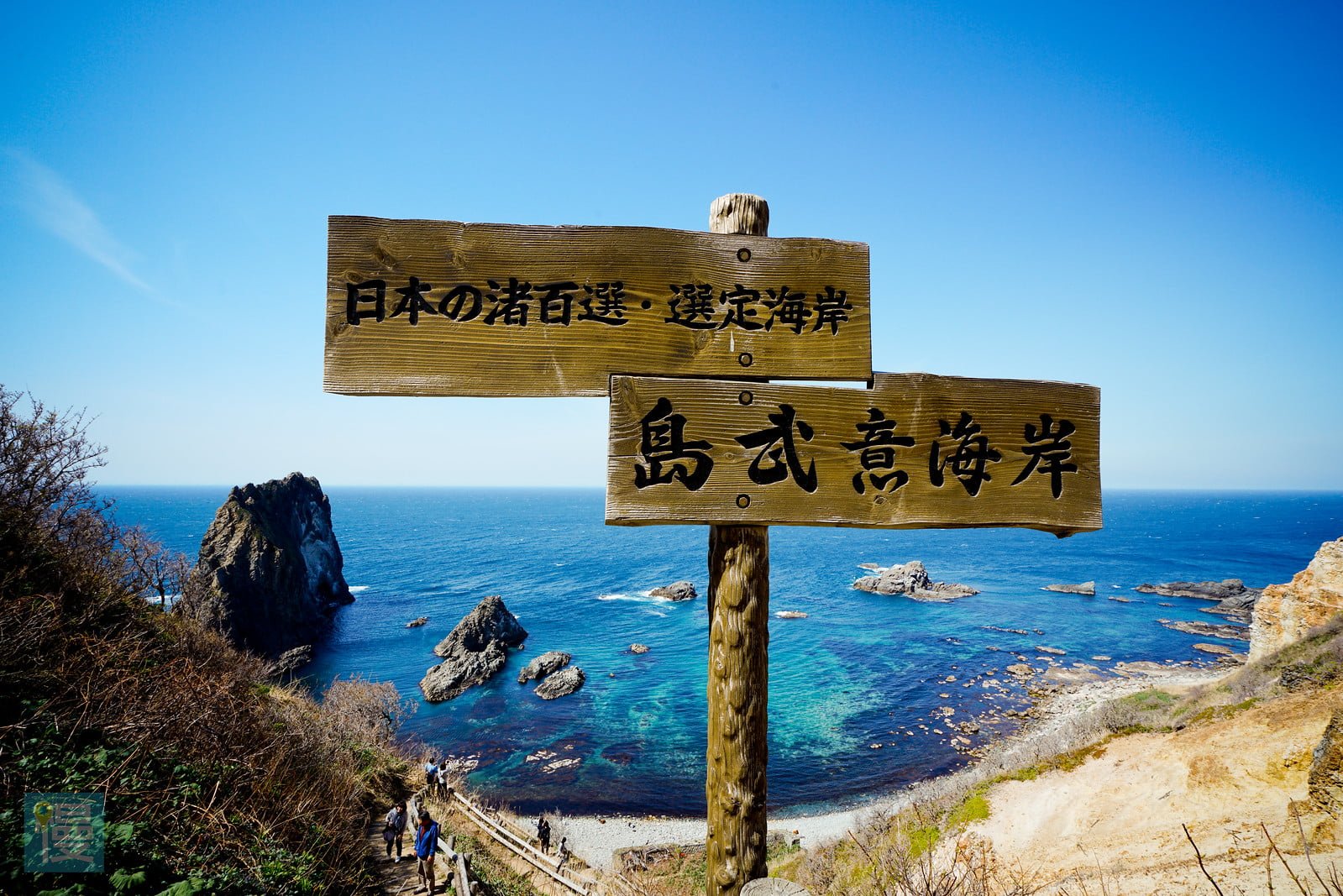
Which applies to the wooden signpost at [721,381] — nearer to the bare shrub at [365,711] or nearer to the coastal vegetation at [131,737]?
the coastal vegetation at [131,737]

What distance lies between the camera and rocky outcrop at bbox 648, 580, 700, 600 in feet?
153

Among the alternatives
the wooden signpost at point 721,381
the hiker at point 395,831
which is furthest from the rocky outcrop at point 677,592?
the wooden signpost at point 721,381

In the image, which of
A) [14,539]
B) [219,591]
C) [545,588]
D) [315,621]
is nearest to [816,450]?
[14,539]

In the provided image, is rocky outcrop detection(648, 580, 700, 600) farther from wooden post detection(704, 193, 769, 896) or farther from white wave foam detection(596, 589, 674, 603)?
wooden post detection(704, 193, 769, 896)

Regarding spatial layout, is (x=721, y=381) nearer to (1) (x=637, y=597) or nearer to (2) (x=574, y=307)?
(2) (x=574, y=307)

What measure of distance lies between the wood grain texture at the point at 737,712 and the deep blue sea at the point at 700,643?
2038cm

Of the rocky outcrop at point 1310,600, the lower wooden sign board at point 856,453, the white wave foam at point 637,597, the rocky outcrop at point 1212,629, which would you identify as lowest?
the white wave foam at point 637,597

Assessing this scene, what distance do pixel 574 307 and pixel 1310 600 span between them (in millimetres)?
26294

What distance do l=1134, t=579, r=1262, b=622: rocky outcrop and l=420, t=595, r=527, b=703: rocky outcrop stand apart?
54.3m

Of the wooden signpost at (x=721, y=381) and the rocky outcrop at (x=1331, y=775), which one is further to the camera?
the rocky outcrop at (x=1331, y=775)

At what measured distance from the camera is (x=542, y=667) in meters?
30.4

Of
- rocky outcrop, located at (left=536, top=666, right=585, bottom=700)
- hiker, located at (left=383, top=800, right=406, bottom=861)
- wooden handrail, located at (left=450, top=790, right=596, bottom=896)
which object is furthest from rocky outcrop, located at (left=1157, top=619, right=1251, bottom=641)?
hiker, located at (left=383, top=800, right=406, bottom=861)

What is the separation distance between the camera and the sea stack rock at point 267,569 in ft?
107

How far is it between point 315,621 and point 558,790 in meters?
28.8
